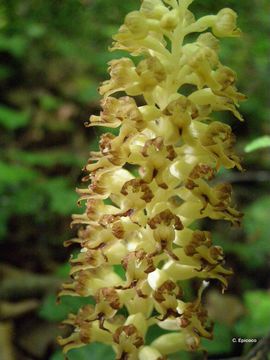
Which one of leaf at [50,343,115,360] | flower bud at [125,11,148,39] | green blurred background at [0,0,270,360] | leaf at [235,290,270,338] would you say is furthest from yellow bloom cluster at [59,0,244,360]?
leaf at [235,290,270,338]

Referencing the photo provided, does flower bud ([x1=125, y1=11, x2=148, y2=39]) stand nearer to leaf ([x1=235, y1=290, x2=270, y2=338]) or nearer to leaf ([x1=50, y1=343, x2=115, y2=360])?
leaf ([x1=50, y1=343, x2=115, y2=360])

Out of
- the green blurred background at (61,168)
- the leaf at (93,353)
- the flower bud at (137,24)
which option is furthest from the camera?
the green blurred background at (61,168)

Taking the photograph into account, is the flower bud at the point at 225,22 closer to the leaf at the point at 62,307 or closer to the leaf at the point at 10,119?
the leaf at the point at 62,307

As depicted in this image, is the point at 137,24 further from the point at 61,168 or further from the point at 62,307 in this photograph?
the point at 61,168

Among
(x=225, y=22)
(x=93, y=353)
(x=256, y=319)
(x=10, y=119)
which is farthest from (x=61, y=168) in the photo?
(x=225, y=22)

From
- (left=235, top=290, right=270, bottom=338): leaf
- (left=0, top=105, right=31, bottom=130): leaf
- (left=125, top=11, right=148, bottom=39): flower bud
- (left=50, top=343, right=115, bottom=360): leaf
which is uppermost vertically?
(left=0, top=105, right=31, bottom=130): leaf

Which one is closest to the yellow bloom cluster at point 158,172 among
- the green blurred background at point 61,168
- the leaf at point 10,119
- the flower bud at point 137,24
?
the flower bud at point 137,24

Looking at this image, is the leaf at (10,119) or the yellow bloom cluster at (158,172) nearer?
the yellow bloom cluster at (158,172)
